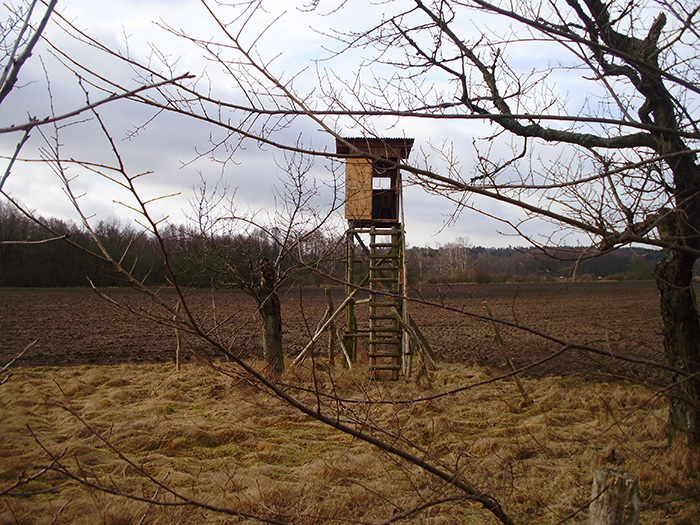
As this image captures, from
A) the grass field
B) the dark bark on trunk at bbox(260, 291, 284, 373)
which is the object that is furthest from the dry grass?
the dark bark on trunk at bbox(260, 291, 284, 373)

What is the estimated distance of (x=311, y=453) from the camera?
18.6ft

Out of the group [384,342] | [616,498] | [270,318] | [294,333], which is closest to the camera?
[616,498]

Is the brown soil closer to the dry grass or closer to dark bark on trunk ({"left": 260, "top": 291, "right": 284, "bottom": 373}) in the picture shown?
dark bark on trunk ({"left": 260, "top": 291, "right": 284, "bottom": 373})

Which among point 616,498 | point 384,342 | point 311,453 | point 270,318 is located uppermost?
point 270,318

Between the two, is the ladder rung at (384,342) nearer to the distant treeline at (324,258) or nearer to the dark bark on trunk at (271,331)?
the distant treeline at (324,258)

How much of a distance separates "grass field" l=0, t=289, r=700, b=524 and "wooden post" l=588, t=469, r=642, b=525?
1.16 ft

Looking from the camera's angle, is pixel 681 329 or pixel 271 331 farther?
pixel 271 331

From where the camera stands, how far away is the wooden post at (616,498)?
2.43 metres

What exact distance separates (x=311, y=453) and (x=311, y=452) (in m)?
0.03

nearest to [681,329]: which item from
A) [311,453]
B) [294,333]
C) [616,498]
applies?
[616,498]

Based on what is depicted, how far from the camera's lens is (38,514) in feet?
13.1

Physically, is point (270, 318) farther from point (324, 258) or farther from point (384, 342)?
point (384, 342)

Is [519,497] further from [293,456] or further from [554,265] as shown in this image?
[554,265]

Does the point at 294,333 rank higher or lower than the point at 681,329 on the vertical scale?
lower
